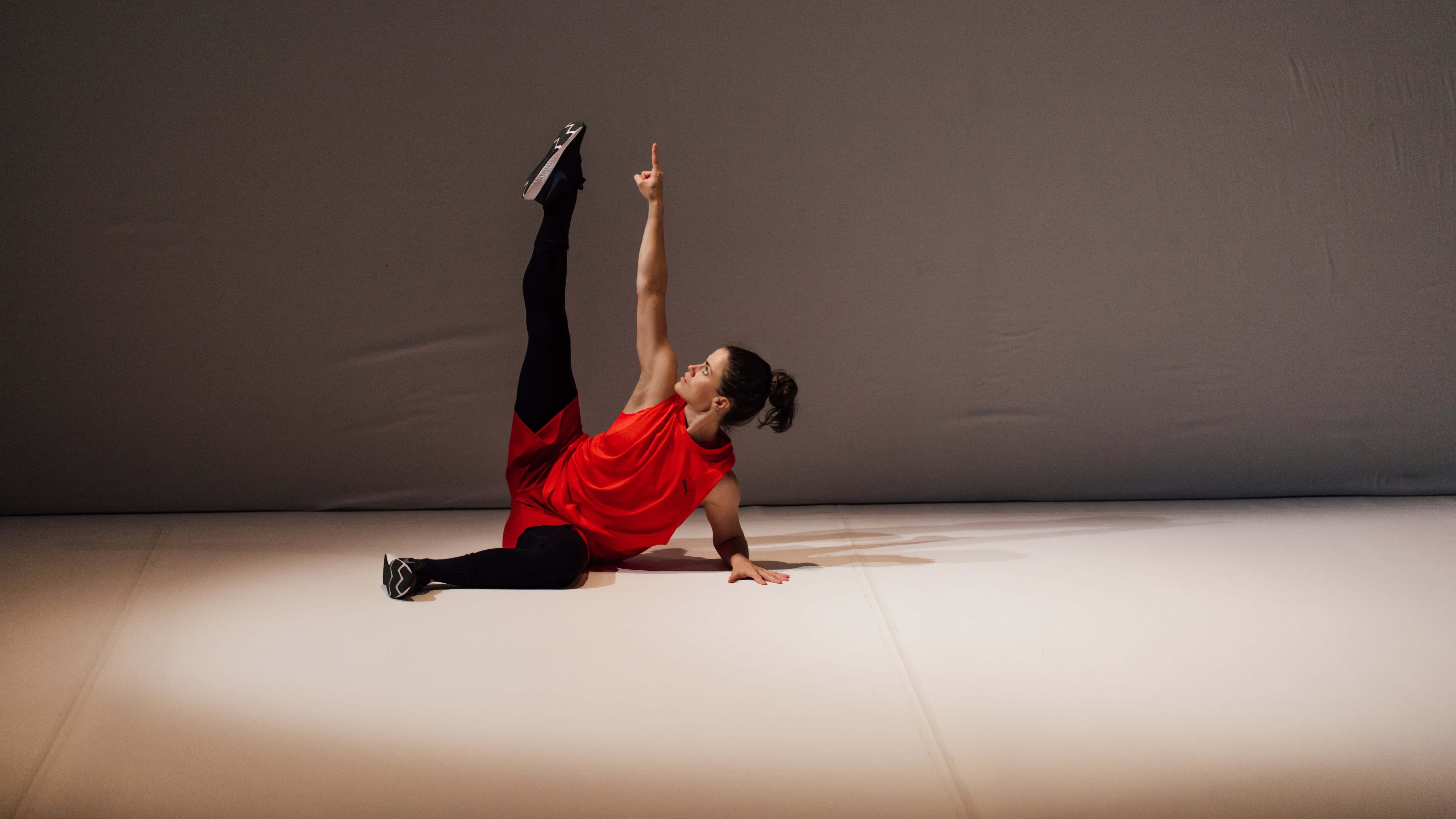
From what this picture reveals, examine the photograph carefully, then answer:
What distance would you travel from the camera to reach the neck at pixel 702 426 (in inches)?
94.0

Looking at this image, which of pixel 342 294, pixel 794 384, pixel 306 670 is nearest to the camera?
pixel 306 670

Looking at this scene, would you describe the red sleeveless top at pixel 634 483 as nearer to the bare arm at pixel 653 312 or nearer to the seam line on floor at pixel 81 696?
the bare arm at pixel 653 312

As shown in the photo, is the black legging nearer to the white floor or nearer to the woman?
the woman

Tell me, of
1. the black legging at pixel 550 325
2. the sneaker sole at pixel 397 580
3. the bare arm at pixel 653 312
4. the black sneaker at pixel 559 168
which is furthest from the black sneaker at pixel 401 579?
the black sneaker at pixel 559 168

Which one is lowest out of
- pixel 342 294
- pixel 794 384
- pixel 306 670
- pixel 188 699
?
pixel 188 699

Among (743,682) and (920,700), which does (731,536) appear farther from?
(920,700)

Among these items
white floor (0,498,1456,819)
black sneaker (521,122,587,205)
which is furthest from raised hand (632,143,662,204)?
white floor (0,498,1456,819)

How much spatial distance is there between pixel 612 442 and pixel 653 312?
33cm

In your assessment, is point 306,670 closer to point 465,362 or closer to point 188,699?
point 188,699

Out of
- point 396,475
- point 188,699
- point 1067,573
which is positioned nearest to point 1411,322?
point 1067,573

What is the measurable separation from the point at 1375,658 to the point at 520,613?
1683mm

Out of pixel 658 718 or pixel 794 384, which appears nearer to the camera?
pixel 658 718

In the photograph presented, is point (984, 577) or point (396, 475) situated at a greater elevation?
point (984, 577)

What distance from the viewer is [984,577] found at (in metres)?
2.43
